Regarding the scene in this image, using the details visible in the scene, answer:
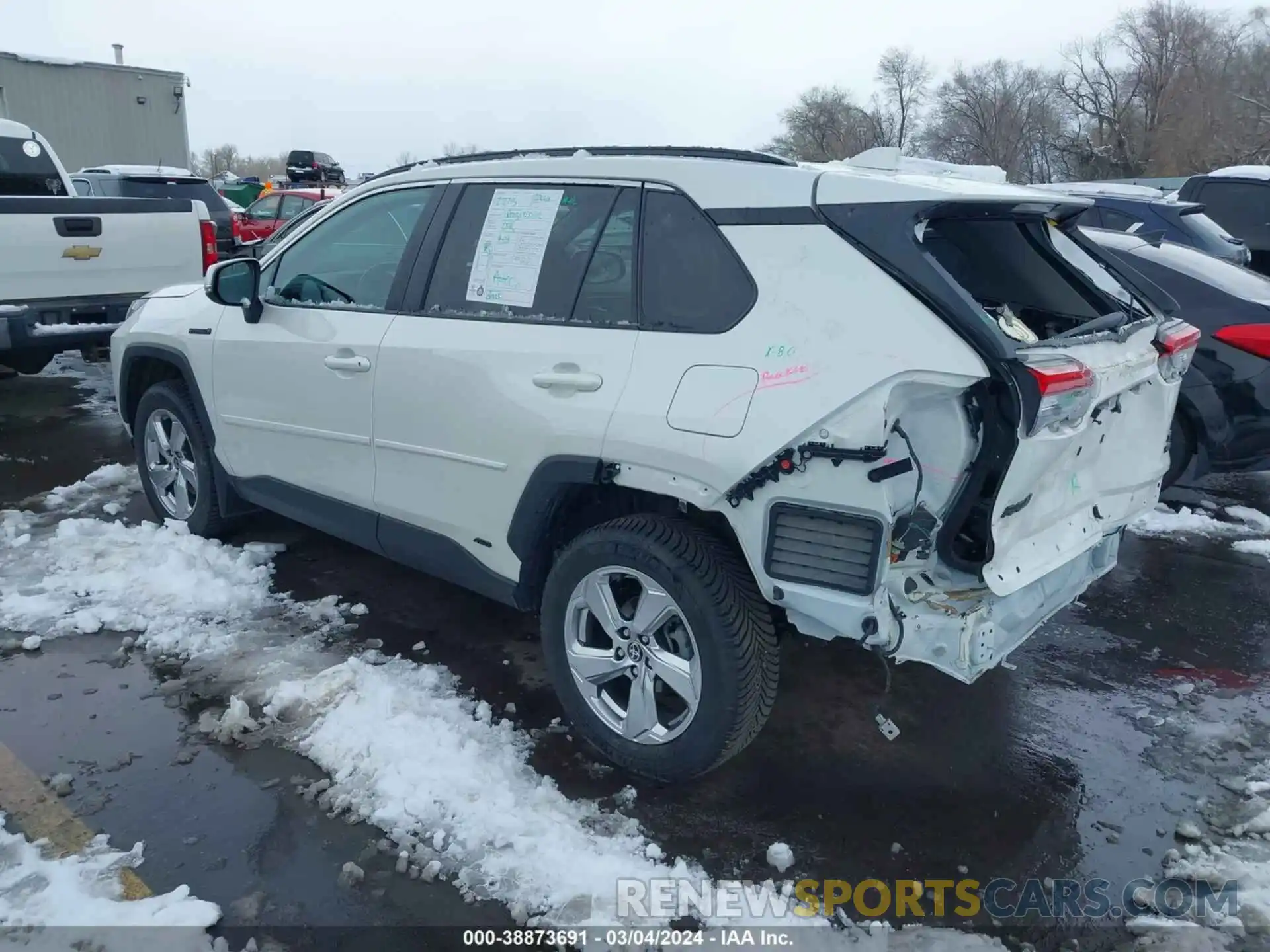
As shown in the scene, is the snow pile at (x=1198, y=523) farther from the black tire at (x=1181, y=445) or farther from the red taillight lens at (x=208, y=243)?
the red taillight lens at (x=208, y=243)

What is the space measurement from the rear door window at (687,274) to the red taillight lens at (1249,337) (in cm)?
392

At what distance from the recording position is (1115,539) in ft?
11.6

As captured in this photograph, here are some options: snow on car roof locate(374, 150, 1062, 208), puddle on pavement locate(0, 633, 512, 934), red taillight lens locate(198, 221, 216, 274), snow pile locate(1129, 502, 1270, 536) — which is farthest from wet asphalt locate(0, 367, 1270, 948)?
red taillight lens locate(198, 221, 216, 274)

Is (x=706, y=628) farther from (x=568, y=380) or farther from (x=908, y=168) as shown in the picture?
(x=908, y=168)

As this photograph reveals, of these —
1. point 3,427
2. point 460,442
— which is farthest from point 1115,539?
point 3,427

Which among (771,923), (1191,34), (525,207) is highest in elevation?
(1191,34)

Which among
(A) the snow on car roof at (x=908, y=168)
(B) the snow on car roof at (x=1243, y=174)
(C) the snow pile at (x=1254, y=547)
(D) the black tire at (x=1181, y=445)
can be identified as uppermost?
(B) the snow on car roof at (x=1243, y=174)

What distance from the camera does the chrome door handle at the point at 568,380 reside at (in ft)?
10.2

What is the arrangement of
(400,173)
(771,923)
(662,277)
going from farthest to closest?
(400,173) → (662,277) → (771,923)

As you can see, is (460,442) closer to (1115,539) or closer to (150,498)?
(1115,539)

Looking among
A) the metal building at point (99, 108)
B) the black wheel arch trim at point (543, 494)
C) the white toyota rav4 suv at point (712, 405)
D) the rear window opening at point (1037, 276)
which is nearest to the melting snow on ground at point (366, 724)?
the white toyota rav4 suv at point (712, 405)

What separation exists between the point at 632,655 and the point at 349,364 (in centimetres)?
170

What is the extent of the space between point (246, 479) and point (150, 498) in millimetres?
1080

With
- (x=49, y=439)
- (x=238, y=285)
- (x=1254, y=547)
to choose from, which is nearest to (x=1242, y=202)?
(x=1254, y=547)
